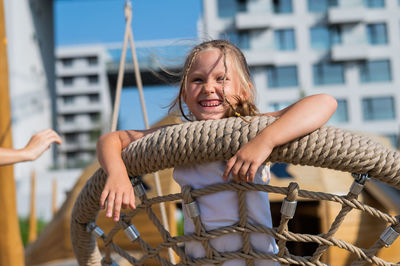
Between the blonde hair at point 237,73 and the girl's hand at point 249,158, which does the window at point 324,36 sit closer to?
the blonde hair at point 237,73

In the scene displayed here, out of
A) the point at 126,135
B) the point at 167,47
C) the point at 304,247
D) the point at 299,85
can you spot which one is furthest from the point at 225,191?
the point at 299,85

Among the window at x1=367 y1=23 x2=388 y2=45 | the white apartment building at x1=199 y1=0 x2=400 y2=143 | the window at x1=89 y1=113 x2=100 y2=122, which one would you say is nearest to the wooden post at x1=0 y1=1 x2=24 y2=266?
the white apartment building at x1=199 y1=0 x2=400 y2=143

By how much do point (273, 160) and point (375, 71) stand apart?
76.6 ft

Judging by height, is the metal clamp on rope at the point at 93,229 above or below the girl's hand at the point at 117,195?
below

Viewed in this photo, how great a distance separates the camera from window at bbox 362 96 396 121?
21455mm

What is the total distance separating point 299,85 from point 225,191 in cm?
2152

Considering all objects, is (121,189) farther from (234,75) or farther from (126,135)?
(234,75)

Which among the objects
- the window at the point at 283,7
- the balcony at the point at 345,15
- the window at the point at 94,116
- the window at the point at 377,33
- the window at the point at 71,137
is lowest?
the window at the point at 71,137

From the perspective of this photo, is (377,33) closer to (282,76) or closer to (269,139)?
(282,76)

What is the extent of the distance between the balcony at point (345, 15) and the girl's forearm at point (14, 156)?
2232 cm

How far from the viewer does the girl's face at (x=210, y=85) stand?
93 cm

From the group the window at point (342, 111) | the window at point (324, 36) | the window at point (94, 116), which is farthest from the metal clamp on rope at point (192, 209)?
the window at point (94, 116)

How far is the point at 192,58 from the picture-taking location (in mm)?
960

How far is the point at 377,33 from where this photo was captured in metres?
22.7
